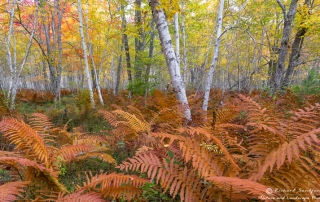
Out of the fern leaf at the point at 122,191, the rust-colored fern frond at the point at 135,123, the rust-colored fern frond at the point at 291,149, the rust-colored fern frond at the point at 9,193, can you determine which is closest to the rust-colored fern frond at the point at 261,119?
the rust-colored fern frond at the point at 291,149

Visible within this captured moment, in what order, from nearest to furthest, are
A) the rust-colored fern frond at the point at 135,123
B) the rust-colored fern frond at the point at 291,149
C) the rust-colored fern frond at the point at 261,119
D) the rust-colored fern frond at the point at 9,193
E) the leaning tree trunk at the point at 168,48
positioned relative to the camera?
the rust-colored fern frond at the point at 291,149 → the rust-colored fern frond at the point at 9,193 → the rust-colored fern frond at the point at 261,119 → the rust-colored fern frond at the point at 135,123 → the leaning tree trunk at the point at 168,48

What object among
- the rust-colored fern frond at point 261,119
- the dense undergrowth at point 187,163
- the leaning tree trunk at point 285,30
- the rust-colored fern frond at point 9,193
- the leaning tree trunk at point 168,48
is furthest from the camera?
the leaning tree trunk at point 285,30

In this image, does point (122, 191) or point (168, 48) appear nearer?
point (122, 191)

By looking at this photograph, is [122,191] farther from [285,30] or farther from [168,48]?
[285,30]

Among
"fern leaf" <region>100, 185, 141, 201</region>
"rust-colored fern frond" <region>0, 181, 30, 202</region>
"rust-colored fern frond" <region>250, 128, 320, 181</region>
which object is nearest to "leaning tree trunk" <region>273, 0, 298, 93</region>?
"rust-colored fern frond" <region>250, 128, 320, 181</region>

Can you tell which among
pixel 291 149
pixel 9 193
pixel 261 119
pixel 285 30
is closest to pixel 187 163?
pixel 261 119

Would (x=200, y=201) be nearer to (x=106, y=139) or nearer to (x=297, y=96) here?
(x=106, y=139)

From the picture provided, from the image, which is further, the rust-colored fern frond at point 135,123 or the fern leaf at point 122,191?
the rust-colored fern frond at point 135,123

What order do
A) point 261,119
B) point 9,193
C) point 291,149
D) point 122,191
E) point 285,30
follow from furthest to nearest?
point 285,30
point 261,119
point 122,191
point 9,193
point 291,149

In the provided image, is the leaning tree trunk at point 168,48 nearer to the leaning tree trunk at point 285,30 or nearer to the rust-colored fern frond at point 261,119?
the rust-colored fern frond at point 261,119

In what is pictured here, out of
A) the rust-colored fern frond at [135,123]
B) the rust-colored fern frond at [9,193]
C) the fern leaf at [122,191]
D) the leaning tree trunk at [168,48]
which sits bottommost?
the fern leaf at [122,191]

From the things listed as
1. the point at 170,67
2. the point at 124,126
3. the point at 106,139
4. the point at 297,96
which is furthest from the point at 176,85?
the point at 297,96

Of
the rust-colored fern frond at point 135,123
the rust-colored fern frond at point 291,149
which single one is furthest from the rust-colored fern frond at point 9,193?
the rust-colored fern frond at point 291,149

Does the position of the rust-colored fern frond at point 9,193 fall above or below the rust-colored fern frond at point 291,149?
below
